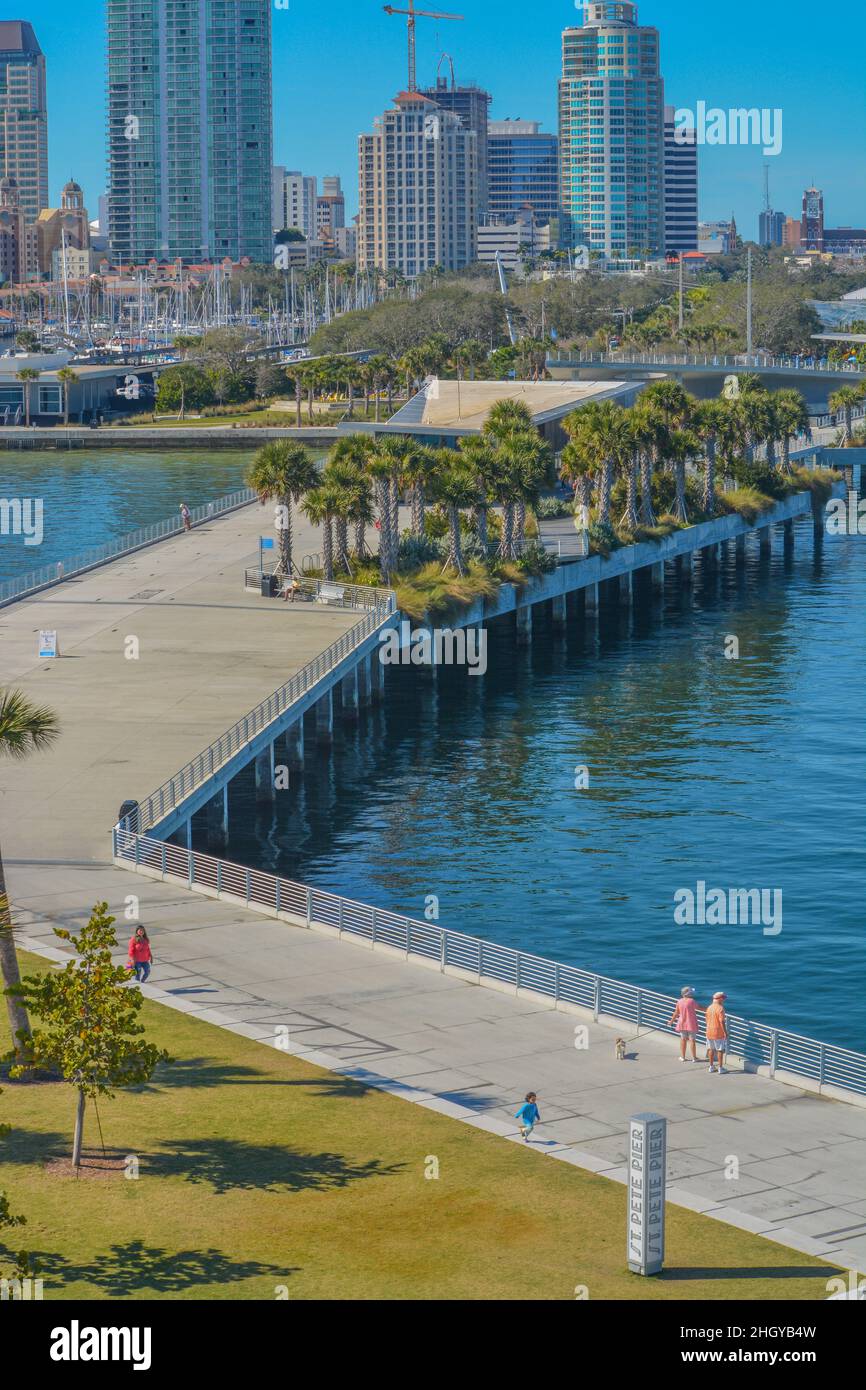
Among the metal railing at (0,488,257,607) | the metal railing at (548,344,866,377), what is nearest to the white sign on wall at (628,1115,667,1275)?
the metal railing at (0,488,257,607)

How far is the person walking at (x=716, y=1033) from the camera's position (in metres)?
32.8

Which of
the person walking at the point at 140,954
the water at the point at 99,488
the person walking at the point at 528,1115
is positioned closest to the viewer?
the person walking at the point at 528,1115

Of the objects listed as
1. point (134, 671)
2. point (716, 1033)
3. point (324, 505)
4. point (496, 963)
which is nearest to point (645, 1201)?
point (716, 1033)

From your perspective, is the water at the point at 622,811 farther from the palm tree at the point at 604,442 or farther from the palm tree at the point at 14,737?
the palm tree at the point at 14,737

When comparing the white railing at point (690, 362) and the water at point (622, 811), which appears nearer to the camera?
the water at point (622, 811)

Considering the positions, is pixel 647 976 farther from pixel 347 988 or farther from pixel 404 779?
pixel 404 779

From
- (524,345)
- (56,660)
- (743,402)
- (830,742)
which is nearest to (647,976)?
(830,742)

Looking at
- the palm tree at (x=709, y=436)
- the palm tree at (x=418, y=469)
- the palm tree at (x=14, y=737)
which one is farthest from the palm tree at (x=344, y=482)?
the palm tree at (x=14, y=737)

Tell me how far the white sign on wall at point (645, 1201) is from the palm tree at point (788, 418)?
105m

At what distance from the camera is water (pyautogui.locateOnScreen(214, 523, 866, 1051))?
47062 millimetres

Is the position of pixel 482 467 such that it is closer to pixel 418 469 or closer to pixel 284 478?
pixel 418 469

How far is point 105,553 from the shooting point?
99.4m

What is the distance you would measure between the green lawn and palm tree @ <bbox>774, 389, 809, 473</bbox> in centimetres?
A: 10113
